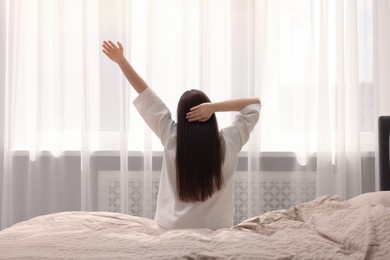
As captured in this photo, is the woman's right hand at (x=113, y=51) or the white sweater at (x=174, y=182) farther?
the woman's right hand at (x=113, y=51)

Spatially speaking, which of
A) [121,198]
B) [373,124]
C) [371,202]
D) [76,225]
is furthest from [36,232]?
[373,124]

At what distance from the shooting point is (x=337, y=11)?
382 centimetres

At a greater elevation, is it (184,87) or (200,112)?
(184,87)

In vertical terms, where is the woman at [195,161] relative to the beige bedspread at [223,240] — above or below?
above

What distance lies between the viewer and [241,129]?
97.0 inches

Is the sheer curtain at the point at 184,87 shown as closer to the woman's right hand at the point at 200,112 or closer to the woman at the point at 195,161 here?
the woman at the point at 195,161

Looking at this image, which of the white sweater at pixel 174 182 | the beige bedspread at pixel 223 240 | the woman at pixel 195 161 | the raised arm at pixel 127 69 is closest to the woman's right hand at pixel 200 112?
the woman at pixel 195 161

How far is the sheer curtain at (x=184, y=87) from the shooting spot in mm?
3846

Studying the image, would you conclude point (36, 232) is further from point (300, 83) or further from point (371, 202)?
point (300, 83)

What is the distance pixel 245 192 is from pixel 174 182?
1.59 m

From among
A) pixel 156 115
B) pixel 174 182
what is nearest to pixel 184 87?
pixel 156 115

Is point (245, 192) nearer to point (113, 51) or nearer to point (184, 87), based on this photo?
point (184, 87)

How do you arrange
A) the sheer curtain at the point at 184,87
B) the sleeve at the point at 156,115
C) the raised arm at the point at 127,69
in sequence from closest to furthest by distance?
the sleeve at the point at 156,115
the raised arm at the point at 127,69
the sheer curtain at the point at 184,87

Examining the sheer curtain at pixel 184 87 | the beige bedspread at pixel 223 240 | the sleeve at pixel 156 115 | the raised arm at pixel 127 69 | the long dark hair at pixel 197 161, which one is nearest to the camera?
the beige bedspread at pixel 223 240
